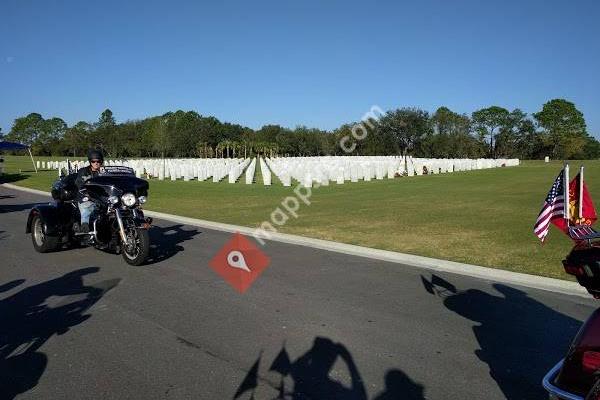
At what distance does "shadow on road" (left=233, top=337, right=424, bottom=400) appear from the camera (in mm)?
3744

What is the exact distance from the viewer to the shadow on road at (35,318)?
4.15 m

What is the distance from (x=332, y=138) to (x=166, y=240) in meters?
A: 85.3

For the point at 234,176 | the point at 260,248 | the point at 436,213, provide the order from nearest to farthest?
the point at 260,248, the point at 436,213, the point at 234,176

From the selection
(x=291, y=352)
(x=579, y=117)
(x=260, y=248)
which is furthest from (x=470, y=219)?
(x=579, y=117)

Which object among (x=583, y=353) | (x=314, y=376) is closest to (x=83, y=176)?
(x=314, y=376)

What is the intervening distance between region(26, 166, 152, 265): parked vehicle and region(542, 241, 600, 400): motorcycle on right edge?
6.38m

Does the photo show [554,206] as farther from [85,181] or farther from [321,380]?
[85,181]

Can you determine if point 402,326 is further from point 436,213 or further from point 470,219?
point 436,213

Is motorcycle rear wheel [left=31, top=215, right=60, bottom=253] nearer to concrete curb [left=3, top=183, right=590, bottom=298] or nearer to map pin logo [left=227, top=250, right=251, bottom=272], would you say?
map pin logo [left=227, top=250, right=251, bottom=272]

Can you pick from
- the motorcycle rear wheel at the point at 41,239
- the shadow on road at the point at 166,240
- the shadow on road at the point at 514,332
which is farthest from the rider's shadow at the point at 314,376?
the motorcycle rear wheel at the point at 41,239

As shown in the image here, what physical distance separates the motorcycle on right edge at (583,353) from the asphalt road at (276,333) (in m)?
1.11

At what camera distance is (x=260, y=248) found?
31.4ft

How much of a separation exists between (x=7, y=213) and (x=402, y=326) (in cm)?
1448

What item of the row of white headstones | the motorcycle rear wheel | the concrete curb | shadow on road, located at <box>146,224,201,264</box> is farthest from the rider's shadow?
the row of white headstones
